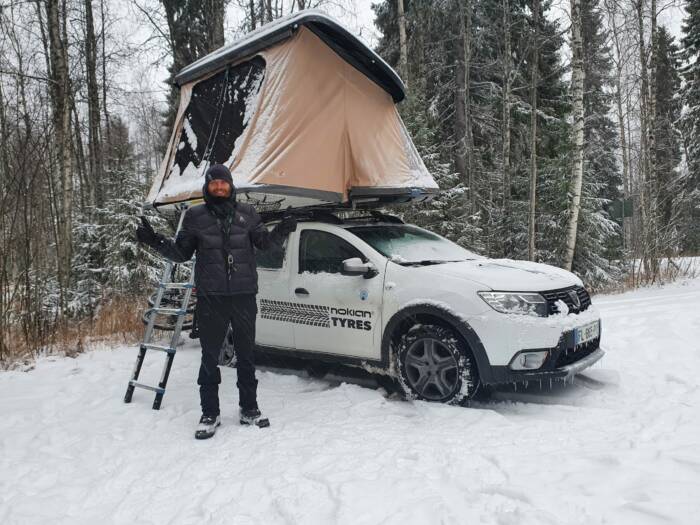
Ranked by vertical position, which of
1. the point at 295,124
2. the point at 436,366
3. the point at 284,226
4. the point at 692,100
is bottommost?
the point at 436,366

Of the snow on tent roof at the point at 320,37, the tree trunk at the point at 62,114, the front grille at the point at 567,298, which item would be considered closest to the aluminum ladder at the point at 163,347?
the snow on tent roof at the point at 320,37

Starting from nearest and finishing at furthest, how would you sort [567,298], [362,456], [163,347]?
1. [362,456]
2. [567,298]
3. [163,347]

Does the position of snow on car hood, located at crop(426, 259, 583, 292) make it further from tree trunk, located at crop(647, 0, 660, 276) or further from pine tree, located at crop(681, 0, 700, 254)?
pine tree, located at crop(681, 0, 700, 254)

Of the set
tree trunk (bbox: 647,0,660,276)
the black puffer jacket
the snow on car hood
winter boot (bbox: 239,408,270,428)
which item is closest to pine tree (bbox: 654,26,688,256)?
tree trunk (bbox: 647,0,660,276)

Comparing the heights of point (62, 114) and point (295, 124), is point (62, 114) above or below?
above

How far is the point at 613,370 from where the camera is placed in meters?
4.76

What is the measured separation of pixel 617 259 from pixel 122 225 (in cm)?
1553

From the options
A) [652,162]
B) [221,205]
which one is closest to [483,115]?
[652,162]

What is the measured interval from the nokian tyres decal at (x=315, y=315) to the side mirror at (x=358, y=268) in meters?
0.36

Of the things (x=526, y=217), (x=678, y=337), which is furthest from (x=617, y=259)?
(x=678, y=337)

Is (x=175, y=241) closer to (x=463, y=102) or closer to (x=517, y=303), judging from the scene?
(x=517, y=303)

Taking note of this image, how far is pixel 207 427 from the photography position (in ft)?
12.2

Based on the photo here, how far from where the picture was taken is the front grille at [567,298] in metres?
3.99

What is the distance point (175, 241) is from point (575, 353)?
349cm
